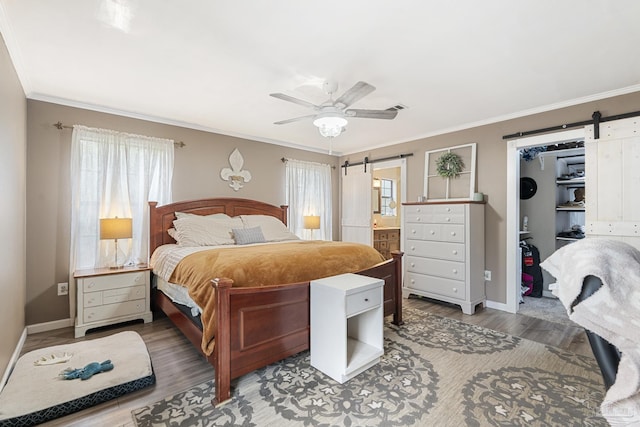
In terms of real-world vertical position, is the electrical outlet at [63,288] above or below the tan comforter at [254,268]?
below

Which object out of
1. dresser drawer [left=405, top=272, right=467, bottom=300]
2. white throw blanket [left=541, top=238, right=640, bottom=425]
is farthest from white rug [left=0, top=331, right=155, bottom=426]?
dresser drawer [left=405, top=272, right=467, bottom=300]

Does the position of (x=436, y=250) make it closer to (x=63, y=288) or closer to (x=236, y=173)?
(x=236, y=173)

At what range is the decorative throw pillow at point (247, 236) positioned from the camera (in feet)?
11.9

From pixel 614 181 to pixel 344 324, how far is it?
308 centimetres

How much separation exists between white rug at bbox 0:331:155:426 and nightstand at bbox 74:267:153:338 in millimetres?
460

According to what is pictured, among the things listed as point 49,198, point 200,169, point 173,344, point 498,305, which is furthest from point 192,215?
point 498,305

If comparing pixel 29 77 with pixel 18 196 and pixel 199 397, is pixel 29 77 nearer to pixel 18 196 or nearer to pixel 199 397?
pixel 18 196

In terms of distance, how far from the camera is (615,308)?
0.84 metres

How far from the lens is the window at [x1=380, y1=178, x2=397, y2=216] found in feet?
22.6

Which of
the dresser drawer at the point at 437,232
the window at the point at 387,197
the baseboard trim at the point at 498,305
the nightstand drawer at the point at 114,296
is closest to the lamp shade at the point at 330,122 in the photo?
the dresser drawer at the point at 437,232

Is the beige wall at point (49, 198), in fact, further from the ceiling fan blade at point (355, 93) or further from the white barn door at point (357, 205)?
the white barn door at point (357, 205)

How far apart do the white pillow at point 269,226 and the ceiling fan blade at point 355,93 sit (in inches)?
80.7

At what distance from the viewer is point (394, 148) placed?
5.01 m

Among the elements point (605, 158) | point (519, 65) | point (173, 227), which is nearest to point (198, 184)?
point (173, 227)
